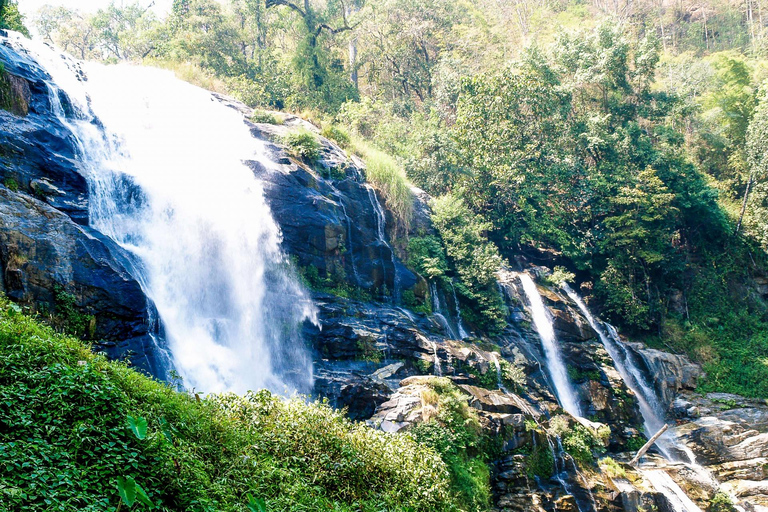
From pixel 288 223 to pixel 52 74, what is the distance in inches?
289

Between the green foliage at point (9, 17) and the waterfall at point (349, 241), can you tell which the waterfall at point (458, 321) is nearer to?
the waterfall at point (349, 241)

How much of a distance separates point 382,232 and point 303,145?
3.89 meters

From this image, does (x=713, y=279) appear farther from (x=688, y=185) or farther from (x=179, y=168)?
(x=179, y=168)

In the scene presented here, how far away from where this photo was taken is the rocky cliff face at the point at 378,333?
31.2ft

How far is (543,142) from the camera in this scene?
24719 millimetres

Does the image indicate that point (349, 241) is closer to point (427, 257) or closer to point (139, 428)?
point (427, 257)

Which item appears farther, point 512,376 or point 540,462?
point 512,376

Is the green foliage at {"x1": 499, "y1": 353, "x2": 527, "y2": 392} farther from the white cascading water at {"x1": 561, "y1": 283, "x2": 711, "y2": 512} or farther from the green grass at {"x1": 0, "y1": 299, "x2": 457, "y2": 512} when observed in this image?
the green grass at {"x1": 0, "y1": 299, "x2": 457, "y2": 512}

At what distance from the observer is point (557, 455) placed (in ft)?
42.1

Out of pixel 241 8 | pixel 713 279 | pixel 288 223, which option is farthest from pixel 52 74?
pixel 713 279

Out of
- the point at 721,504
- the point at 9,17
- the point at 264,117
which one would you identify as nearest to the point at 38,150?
the point at 264,117

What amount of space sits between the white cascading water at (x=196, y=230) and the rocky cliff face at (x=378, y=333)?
1.84 ft

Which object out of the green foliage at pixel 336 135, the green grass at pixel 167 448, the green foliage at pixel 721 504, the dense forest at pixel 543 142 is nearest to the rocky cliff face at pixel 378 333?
the green foliage at pixel 721 504

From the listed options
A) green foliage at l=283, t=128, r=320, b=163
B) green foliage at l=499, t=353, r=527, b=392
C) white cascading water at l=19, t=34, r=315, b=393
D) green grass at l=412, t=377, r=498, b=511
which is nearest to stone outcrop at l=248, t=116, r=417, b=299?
green foliage at l=283, t=128, r=320, b=163
